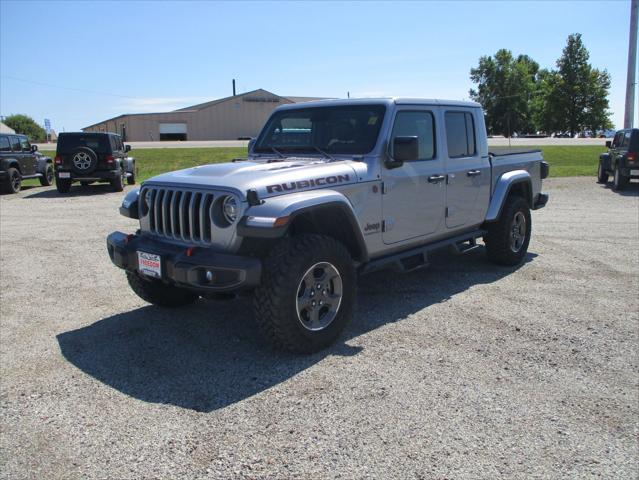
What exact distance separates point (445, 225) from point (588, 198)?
9.77 meters

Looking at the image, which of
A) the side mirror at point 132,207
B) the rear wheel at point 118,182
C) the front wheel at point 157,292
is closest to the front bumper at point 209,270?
the side mirror at point 132,207

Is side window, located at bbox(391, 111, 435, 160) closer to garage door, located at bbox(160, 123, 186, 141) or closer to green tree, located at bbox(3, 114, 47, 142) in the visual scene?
garage door, located at bbox(160, 123, 186, 141)

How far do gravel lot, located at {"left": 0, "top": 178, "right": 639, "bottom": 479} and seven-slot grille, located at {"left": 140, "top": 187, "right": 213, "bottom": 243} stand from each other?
0.92 m

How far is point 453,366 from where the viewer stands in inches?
160

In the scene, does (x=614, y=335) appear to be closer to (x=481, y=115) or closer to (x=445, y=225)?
(x=445, y=225)

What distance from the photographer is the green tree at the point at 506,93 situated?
89275 millimetres

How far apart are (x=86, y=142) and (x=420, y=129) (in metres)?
13.6

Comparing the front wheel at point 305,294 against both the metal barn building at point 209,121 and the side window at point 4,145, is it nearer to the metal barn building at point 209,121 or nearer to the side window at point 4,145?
the side window at point 4,145

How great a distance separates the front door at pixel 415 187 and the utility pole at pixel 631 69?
25130 mm

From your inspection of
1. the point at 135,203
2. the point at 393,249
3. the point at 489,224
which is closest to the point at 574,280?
the point at 489,224

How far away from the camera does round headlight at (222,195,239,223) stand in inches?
155

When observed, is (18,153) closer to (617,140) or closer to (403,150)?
(403,150)

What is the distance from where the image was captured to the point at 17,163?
54.6ft

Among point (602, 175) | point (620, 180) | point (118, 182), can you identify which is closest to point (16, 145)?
point (118, 182)
